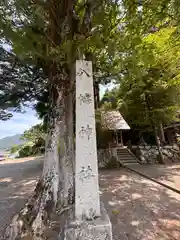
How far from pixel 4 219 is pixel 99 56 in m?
4.12

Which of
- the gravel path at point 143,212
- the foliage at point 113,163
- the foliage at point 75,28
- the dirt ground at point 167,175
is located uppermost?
the foliage at point 75,28

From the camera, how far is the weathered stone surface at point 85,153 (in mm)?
2104

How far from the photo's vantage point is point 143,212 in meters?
3.77

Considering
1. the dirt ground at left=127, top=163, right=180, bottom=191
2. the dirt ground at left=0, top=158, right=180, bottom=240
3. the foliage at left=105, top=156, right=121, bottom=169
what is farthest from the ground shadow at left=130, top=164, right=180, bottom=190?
the foliage at left=105, top=156, right=121, bottom=169

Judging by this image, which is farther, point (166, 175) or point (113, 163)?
point (113, 163)

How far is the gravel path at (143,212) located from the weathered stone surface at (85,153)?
1176mm

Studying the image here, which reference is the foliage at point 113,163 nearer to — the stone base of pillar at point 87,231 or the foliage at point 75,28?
the foliage at point 75,28

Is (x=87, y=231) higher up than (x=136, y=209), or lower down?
higher up

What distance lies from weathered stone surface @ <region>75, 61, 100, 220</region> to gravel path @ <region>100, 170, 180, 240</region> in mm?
A: 1176

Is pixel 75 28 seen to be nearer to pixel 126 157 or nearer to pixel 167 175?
pixel 167 175

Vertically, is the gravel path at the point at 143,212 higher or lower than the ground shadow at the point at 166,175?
lower

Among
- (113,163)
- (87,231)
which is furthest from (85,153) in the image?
(113,163)

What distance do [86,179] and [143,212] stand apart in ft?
7.85

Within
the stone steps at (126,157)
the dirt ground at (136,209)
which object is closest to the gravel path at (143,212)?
the dirt ground at (136,209)
